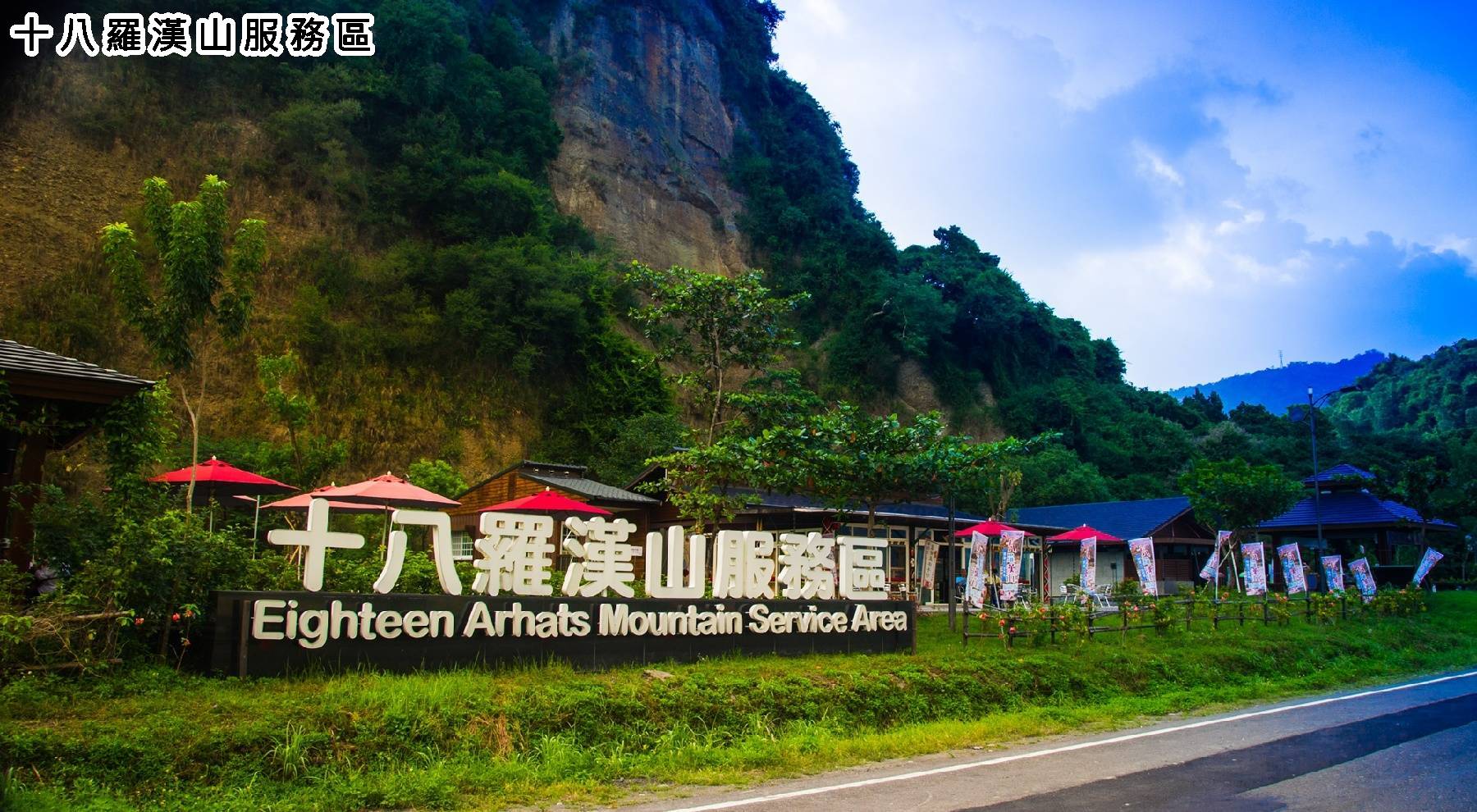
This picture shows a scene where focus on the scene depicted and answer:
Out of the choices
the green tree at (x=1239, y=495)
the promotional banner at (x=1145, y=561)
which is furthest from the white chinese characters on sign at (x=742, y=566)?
the green tree at (x=1239, y=495)

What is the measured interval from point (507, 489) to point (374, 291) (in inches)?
471

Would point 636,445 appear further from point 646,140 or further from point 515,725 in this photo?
point 515,725

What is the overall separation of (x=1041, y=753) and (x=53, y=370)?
444 inches

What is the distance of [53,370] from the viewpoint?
34.8 feet

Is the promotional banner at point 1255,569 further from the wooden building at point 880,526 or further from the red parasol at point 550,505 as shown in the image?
the red parasol at point 550,505

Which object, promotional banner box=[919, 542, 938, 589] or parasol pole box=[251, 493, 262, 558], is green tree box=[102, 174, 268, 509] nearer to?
parasol pole box=[251, 493, 262, 558]

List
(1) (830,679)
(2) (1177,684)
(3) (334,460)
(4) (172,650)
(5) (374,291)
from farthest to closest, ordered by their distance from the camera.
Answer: (5) (374,291) < (3) (334,460) < (2) (1177,684) < (1) (830,679) < (4) (172,650)

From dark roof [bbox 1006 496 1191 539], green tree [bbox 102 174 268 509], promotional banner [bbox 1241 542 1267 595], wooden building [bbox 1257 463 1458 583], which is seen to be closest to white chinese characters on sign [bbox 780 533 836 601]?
green tree [bbox 102 174 268 509]

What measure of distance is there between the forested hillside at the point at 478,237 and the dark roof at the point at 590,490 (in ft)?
18.6

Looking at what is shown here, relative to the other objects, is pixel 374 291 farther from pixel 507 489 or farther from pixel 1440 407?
pixel 1440 407

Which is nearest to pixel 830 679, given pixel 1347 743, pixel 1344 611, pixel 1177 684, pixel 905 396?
pixel 1347 743

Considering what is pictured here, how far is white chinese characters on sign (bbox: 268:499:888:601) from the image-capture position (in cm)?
994

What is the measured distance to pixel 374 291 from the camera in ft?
118

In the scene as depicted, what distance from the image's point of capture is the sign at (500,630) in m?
9.09
